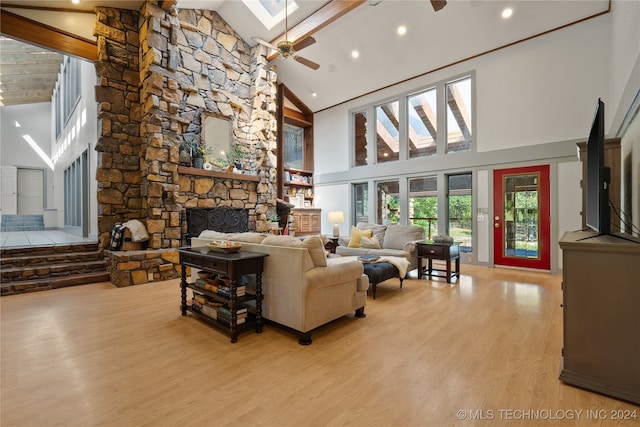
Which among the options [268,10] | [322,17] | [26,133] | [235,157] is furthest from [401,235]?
[26,133]

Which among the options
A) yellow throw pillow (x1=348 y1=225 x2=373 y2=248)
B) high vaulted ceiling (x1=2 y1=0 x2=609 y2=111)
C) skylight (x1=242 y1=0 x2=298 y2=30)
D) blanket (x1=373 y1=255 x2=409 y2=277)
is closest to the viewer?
blanket (x1=373 y1=255 x2=409 y2=277)

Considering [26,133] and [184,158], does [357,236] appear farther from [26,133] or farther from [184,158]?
[26,133]

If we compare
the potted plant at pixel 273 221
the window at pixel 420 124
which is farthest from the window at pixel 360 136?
the potted plant at pixel 273 221

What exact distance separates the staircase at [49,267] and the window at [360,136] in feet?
21.6

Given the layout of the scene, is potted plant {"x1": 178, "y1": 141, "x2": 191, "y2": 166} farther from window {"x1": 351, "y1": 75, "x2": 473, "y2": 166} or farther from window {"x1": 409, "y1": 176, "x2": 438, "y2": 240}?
window {"x1": 409, "y1": 176, "x2": 438, "y2": 240}

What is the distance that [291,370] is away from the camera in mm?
2107

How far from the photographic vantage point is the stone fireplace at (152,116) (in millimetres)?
5250

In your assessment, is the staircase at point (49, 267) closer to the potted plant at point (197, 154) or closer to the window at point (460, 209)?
the potted plant at point (197, 154)

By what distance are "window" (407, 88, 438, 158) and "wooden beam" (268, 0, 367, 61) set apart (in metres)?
2.70

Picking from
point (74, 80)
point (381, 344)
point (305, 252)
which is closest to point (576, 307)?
point (381, 344)

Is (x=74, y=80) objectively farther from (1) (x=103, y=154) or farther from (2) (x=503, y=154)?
(2) (x=503, y=154)

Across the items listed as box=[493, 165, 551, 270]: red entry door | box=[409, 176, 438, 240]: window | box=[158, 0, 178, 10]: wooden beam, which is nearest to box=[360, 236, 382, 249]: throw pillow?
box=[409, 176, 438, 240]: window

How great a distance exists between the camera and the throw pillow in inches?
223

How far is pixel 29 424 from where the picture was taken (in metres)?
1.58
